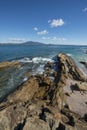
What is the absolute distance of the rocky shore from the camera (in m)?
12.9

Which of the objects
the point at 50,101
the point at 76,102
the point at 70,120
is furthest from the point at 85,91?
the point at 70,120

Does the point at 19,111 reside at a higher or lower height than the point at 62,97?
higher

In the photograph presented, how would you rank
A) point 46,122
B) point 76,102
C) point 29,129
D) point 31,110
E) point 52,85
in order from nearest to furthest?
point 29,129, point 46,122, point 31,110, point 76,102, point 52,85

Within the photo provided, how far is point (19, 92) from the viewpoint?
22.4m

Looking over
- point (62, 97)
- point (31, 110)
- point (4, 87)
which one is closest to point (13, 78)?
point (4, 87)

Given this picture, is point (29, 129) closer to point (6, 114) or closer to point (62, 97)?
point (6, 114)

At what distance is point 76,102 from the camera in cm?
2188

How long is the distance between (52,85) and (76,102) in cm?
497

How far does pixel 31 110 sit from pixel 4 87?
46.7 feet

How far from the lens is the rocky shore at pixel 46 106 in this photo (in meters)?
12.9

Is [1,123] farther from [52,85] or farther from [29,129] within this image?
[52,85]

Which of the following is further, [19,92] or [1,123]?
[19,92]

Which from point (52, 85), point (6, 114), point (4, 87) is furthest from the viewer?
point (4, 87)

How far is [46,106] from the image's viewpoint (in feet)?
52.8
